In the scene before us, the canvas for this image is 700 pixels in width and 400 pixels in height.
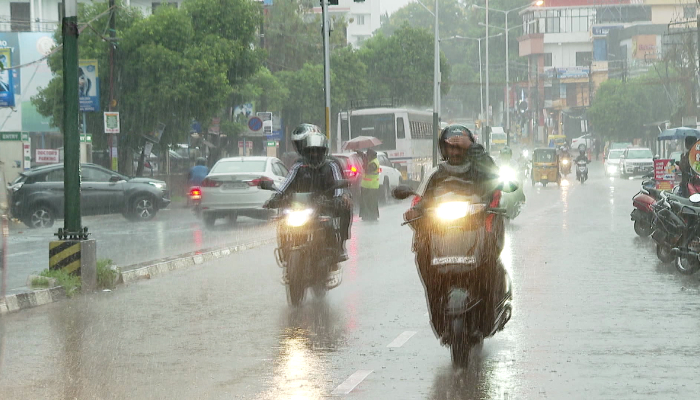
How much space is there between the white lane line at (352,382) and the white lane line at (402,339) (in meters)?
1.21

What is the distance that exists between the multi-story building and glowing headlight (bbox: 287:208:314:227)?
10472 cm

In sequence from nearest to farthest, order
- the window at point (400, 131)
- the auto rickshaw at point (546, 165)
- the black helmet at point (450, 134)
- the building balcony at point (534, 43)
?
the black helmet at point (450, 134) < the auto rickshaw at point (546, 165) < the window at point (400, 131) < the building balcony at point (534, 43)

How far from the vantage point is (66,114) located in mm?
13758

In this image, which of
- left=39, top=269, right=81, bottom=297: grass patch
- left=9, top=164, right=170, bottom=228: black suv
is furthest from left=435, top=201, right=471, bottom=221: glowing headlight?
left=9, top=164, right=170, bottom=228: black suv

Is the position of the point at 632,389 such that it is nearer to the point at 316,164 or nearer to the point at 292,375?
the point at 292,375

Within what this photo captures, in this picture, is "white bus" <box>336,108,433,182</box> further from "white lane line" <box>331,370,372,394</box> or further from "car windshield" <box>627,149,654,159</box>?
"white lane line" <box>331,370,372,394</box>

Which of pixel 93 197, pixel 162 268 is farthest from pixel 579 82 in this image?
pixel 162 268

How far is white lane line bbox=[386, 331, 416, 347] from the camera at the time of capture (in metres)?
9.34

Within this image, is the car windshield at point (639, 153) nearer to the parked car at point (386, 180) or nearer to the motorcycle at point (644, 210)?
the parked car at point (386, 180)

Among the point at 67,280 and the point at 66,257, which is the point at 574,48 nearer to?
the point at 66,257

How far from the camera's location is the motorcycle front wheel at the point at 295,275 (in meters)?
11.6

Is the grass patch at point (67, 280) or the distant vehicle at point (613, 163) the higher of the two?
the distant vehicle at point (613, 163)

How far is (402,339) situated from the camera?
9.59 meters

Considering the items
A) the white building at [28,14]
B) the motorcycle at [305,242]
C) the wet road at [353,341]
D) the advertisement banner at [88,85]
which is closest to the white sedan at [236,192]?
the advertisement banner at [88,85]
